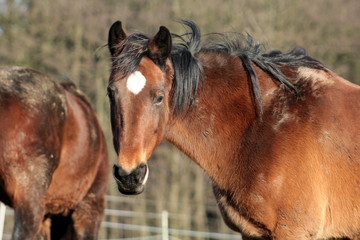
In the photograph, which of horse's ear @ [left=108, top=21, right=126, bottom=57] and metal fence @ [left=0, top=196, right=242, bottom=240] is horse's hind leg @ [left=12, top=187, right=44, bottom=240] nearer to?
horse's ear @ [left=108, top=21, right=126, bottom=57]

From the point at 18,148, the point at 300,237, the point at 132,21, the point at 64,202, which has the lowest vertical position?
the point at 300,237

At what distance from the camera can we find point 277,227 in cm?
446

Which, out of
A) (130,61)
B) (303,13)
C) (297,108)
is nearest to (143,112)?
(130,61)

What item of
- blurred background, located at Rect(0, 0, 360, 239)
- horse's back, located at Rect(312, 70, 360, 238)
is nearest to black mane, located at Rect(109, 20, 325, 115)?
horse's back, located at Rect(312, 70, 360, 238)

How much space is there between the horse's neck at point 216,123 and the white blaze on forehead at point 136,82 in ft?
1.72

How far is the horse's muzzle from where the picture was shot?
4191 millimetres

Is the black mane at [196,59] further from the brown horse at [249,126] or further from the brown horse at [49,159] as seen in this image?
the brown horse at [49,159]

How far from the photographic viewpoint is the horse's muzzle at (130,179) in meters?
4.19

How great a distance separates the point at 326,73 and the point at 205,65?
1027mm

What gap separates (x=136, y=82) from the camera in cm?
439

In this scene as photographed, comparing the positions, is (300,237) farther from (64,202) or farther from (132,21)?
(132,21)

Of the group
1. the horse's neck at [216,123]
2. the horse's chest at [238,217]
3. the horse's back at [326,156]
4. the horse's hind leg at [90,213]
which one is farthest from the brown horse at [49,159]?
the horse's back at [326,156]

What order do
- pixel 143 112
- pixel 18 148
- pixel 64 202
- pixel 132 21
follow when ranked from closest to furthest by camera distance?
pixel 143 112, pixel 18 148, pixel 64 202, pixel 132 21

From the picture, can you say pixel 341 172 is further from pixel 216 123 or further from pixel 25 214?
pixel 25 214
